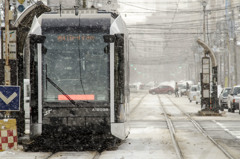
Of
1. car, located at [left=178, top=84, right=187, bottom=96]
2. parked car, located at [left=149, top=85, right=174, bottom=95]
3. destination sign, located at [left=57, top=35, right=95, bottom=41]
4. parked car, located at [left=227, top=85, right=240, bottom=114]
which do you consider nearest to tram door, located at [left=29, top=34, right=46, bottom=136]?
destination sign, located at [left=57, top=35, right=95, bottom=41]

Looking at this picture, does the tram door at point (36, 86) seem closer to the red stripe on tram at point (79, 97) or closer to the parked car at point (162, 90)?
the red stripe on tram at point (79, 97)

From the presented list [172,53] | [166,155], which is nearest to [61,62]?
[166,155]

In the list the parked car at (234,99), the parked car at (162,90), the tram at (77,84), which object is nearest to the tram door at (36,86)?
the tram at (77,84)

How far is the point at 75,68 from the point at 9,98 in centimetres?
178

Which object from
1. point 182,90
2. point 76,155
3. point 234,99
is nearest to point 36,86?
point 76,155

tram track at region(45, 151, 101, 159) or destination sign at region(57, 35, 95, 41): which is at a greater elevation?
destination sign at region(57, 35, 95, 41)

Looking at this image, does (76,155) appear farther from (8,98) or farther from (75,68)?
(8,98)

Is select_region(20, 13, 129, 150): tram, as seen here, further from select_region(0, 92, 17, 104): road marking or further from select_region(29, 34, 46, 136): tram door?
select_region(0, 92, 17, 104): road marking

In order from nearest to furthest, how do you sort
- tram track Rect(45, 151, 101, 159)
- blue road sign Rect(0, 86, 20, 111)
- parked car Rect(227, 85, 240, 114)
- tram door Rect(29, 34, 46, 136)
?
1. tram track Rect(45, 151, 101, 159)
2. tram door Rect(29, 34, 46, 136)
3. blue road sign Rect(0, 86, 20, 111)
4. parked car Rect(227, 85, 240, 114)

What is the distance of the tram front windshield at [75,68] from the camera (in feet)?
35.2

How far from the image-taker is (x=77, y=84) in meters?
10.8

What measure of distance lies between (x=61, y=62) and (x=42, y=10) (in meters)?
3.41

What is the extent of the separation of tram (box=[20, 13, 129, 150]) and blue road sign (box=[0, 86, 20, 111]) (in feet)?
1.85

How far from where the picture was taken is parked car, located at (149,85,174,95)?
74625mm
